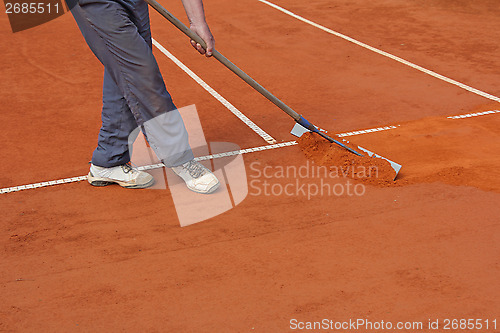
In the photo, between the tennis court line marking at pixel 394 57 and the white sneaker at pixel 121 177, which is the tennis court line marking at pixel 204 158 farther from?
the tennis court line marking at pixel 394 57

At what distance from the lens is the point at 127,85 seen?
14.5 ft

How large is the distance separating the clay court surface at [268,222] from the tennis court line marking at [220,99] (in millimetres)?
73

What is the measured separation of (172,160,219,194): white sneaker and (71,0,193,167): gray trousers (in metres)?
0.08

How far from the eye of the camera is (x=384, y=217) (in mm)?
4305

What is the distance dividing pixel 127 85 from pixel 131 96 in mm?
89

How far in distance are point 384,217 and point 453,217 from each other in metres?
0.49

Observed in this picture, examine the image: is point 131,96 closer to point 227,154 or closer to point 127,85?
point 127,85

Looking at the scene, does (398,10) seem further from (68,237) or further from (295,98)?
(68,237)

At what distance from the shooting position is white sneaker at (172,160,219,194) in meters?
4.68

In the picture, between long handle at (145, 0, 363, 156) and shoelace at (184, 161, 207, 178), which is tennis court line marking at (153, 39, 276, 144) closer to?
long handle at (145, 0, 363, 156)

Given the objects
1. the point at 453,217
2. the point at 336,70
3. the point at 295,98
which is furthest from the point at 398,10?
the point at 453,217

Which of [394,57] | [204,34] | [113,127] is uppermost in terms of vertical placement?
[204,34]

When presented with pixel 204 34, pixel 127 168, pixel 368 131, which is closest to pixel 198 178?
pixel 127 168

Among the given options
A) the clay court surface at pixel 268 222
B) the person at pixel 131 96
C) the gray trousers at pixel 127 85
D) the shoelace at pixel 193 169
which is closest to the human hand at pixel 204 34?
the person at pixel 131 96
